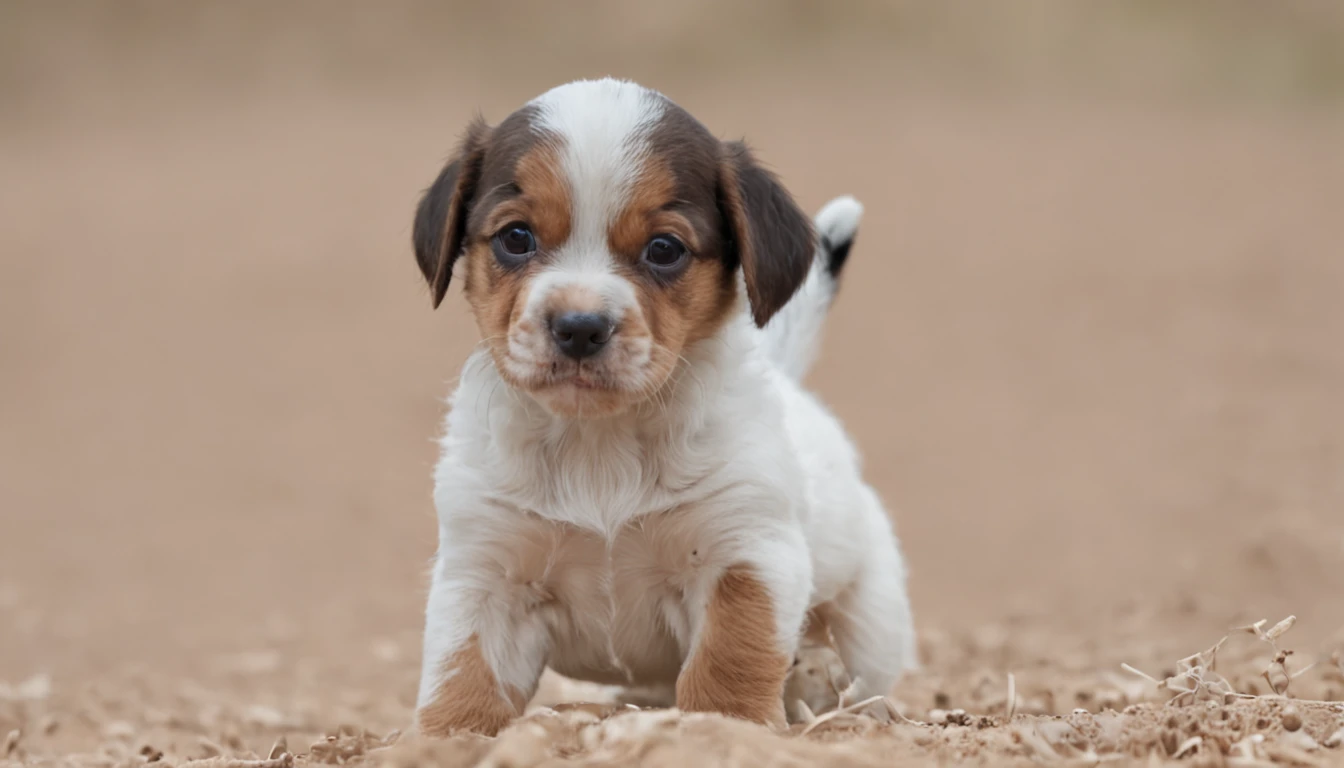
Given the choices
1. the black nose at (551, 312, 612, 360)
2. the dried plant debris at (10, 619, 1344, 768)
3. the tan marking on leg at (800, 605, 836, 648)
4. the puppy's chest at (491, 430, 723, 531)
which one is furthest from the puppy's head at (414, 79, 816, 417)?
the tan marking on leg at (800, 605, 836, 648)

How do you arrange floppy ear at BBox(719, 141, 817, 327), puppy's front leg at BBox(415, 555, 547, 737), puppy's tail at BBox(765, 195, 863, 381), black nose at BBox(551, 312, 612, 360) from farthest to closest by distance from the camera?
1. puppy's tail at BBox(765, 195, 863, 381)
2. floppy ear at BBox(719, 141, 817, 327)
3. puppy's front leg at BBox(415, 555, 547, 737)
4. black nose at BBox(551, 312, 612, 360)

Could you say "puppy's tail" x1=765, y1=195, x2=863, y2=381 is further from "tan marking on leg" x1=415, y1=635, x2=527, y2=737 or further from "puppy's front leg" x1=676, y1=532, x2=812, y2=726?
"tan marking on leg" x1=415, y1=635, x2=527, y2=737

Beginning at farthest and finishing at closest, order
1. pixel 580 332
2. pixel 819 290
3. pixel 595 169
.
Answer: pixel 819 290 < pixel 595 169 < pixel 580 332

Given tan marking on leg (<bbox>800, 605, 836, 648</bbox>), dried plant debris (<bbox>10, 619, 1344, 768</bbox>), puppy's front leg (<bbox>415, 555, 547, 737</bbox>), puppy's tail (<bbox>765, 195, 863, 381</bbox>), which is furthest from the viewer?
puppy's tail (<bbox>765, 195, 863, 381</bbox>)

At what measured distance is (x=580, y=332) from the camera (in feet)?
12.1

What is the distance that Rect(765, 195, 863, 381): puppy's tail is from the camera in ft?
17.8

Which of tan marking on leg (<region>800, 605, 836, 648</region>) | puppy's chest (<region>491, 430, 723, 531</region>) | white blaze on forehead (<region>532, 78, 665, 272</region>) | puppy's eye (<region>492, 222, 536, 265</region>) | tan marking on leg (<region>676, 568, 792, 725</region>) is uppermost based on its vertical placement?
white blaze on forehead (<region>532, 78, 665, 272</region>)

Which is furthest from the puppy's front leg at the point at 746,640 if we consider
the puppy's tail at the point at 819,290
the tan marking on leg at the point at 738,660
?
the puppy's tail at the point at 819,290

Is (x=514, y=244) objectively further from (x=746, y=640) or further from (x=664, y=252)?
(x=746, y=640)

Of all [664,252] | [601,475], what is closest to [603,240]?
[664,252]

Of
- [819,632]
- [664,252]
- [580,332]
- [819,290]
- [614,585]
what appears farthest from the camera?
[819,290]

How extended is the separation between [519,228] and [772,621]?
1.27m

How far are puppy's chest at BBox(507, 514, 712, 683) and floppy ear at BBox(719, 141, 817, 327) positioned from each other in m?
0.70

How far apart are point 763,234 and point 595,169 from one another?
57cm
